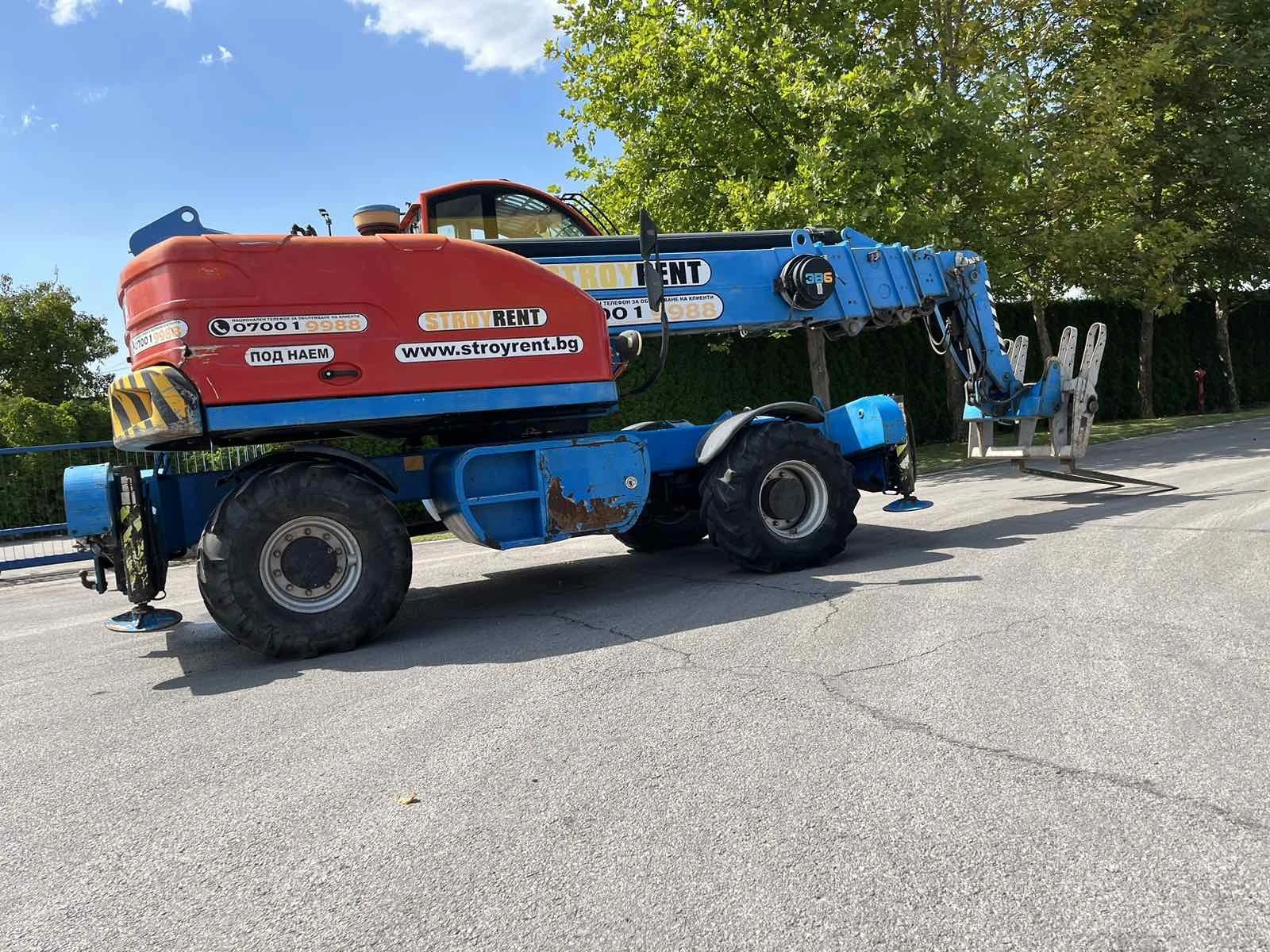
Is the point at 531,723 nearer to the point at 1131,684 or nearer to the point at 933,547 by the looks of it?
the point at 1131,684

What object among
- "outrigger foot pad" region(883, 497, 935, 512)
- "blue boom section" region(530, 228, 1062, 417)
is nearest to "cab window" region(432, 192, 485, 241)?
"blue boom section" region(530, 228, 1062, 417)

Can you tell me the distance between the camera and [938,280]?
10094 millimetres

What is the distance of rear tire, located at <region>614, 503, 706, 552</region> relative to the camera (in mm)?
9570

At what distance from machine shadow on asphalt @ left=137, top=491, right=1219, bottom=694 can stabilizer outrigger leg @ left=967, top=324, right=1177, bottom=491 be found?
100 centimetres

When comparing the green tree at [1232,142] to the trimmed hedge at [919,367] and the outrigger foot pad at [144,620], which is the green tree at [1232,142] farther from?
the outrigger foot pad at [144,620]

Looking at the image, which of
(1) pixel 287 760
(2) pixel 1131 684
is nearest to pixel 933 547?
(2) pixel 1131 684

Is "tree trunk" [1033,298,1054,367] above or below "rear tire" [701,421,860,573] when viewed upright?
above

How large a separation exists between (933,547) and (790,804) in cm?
552

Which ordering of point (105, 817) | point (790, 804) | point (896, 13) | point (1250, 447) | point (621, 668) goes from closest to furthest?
point (790, 804) → point (105, 817) → point (621, 668) → point (1250, 447) → point (896, 13)

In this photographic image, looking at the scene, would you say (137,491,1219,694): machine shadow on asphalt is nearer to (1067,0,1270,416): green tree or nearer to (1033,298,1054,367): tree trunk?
(1067,0,1270,416): green tree

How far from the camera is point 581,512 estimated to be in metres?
7.12

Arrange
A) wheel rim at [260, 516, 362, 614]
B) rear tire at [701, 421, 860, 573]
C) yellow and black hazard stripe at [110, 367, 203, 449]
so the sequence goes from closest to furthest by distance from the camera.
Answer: yellow and black hazard stripe at [110, 367, 203, 449], wheel rim at [260, 516, 362, 614], rear tire at [701, 421, 860, 573]

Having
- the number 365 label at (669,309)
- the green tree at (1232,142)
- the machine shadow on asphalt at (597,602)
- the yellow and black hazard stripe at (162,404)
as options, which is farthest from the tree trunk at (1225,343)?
the yellow and black hazard stripe at (162,404)

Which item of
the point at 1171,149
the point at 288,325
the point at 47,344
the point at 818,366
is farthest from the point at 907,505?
the point at 47,344
